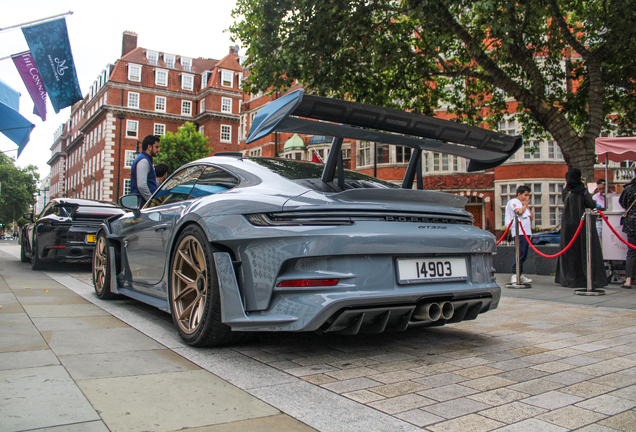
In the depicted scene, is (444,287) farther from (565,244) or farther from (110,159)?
(110,159)

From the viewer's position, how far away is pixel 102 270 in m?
5.66

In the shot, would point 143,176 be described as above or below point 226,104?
below

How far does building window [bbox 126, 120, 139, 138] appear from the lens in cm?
5919

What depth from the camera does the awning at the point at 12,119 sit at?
10.4m

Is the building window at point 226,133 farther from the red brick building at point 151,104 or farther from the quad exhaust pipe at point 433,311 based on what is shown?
the quad exhaust pipe at point 433,311

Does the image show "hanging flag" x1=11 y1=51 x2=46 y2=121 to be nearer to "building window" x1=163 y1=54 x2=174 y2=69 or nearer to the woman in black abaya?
the woman in black abaya

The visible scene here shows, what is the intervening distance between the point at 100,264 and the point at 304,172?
3.33 m

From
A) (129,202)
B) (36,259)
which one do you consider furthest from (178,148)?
(129,202)

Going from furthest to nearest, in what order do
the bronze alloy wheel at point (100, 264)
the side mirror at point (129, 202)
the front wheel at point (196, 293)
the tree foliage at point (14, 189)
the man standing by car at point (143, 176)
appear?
the tree foliage at point (14, 189)
the man standing by car at point (143, 176)
the bronze alloy wheel at point (100, 264)
the side mirror at point (129, 202)
the front wheel at point (196, 293)

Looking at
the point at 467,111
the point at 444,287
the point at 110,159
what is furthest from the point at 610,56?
the point at 110,159

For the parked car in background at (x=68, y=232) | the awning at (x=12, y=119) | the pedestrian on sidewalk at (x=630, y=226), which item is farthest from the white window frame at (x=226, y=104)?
the pedestrian on sidewalk at (x=630, y=226)

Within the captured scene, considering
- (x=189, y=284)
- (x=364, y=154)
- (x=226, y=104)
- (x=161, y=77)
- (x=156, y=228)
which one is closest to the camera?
(x=189, y=284)

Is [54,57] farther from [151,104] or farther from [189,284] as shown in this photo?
[151,104]

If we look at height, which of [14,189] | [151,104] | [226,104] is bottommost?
[14,189]
